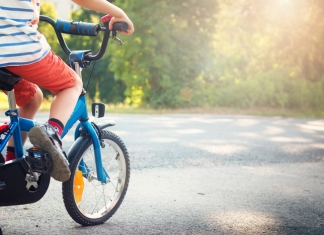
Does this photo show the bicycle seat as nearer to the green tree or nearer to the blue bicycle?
the blue bicycle

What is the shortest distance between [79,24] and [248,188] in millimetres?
2839

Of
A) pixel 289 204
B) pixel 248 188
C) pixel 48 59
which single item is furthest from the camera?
pixel 248 188

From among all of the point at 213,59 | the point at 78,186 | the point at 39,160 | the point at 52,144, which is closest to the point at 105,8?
the point at 52,144

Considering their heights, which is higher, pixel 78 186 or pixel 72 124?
pixel 72 124

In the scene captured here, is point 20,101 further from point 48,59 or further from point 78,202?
point 78,202

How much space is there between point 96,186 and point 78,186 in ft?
1.09

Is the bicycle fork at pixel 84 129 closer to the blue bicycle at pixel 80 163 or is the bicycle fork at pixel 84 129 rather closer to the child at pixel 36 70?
the blue bicycle at pixel 80 163

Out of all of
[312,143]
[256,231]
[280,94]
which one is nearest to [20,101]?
[256,231]

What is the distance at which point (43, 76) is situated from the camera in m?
2.90

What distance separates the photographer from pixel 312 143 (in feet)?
30.7

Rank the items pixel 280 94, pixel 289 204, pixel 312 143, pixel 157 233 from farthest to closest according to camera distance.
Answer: pixel 280 94, pixel 312 143, pixel 289 204, pixel 157 233

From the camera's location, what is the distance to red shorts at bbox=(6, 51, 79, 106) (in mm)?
2818

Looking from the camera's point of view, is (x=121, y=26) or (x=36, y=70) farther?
(x=121, y=26)

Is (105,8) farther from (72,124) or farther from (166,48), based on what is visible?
(166,48)
